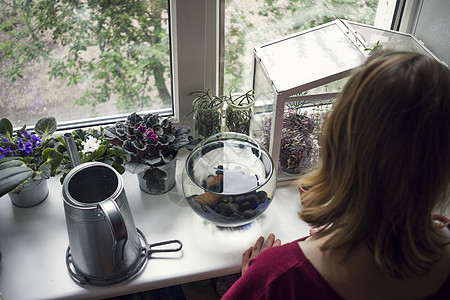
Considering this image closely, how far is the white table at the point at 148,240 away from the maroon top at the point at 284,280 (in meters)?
0.21

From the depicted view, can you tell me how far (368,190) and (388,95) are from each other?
162 mm

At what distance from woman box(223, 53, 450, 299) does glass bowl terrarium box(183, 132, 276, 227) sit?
20 centimetres

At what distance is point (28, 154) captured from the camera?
108cm

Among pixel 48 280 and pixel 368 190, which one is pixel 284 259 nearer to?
pixel 368 190

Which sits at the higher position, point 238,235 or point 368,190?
point 368,190

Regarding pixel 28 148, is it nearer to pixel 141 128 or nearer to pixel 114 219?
pixel 141 128

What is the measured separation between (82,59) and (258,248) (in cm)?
71

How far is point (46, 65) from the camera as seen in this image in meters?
1.19

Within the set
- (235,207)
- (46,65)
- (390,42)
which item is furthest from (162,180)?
(390,42)

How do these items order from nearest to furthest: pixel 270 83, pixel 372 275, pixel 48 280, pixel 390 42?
1. pixel 372 275
2. pixel 48 280
3. pixel 270 83
4. pixel 390 42

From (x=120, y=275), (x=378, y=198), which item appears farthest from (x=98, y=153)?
(x=378, y=198)

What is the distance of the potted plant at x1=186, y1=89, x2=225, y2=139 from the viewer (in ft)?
4.05

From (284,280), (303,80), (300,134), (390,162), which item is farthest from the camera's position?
(300,134)

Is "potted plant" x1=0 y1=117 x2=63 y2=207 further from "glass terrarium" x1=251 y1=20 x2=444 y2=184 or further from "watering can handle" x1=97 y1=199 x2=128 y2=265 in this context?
"glass terrarium" x1=251 y1=20 x2=444 y2=184
